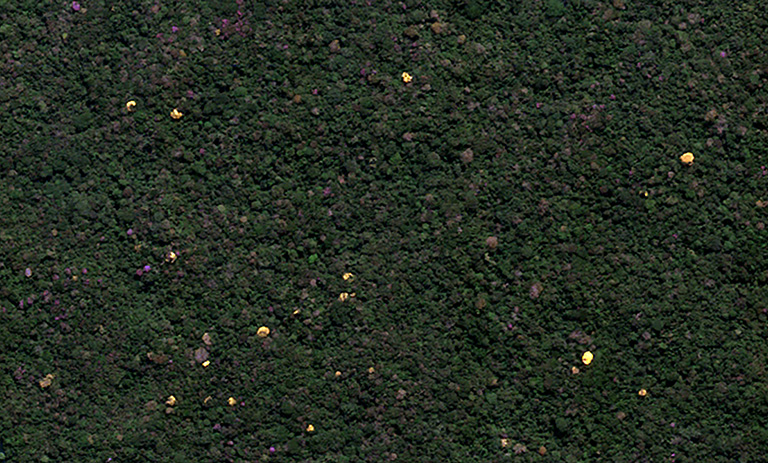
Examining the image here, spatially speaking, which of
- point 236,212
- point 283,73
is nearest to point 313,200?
point 236,212

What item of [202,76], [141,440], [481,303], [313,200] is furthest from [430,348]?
[202,76]

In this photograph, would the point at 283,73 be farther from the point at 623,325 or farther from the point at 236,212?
the point at 623,325

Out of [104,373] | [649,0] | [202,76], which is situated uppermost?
[649,0]

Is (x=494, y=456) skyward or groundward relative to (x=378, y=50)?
groundward

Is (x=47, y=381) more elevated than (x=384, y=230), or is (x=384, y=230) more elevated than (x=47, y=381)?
(x=384, y=230)

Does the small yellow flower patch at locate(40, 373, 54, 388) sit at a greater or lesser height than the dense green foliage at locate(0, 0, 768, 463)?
lesser

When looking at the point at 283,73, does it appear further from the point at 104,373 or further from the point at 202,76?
the point at 104,373

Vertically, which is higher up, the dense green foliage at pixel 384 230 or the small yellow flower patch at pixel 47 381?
the dense green foliage at pixel 384 230
